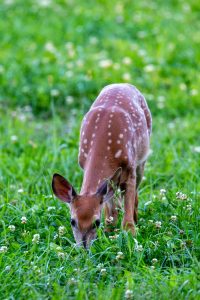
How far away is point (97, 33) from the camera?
13.5 metres

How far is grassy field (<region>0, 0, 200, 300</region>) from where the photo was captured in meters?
5.87

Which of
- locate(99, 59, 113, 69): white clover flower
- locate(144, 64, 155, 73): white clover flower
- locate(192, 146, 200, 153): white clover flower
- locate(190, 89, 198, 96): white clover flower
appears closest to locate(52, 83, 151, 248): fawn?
locate(192, 146, 200, 153): white clover flower

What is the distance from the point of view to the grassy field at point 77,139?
19.3 ft

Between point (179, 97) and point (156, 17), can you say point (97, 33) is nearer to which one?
point (156, 17)

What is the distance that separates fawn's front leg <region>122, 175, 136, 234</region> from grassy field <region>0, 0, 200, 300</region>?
0.12 m

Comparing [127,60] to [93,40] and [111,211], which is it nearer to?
[93,40]

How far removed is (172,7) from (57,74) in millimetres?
4392

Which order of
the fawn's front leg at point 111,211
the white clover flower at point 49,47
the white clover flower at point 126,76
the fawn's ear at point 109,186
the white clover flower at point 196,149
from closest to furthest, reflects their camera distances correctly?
the fawn's ear at point 109,186 < the fawn's front leg at point 111,211 < the white clover flower at point 196,149 < the white clover flower at point 126,76 < the white clover flower at point 49,47

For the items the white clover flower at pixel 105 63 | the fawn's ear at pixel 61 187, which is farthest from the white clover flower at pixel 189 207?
the white clover flower at pixel 105 63

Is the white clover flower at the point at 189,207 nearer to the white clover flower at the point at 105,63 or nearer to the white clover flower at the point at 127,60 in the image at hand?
the white clover flower at the point at 105,63

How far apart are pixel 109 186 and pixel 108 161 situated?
0.25 metres

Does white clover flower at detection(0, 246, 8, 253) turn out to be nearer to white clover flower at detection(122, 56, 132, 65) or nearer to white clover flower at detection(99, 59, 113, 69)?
white clover flower at detection(99, 59, 113, 69)

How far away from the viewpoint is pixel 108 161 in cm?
672

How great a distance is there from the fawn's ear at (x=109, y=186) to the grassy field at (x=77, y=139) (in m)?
0.32
